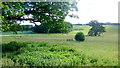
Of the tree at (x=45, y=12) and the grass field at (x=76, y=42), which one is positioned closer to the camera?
the grass field at (x=76, y=42)

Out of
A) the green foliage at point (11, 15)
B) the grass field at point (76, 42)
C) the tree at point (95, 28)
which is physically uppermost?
the green foliage at point (11, 15)

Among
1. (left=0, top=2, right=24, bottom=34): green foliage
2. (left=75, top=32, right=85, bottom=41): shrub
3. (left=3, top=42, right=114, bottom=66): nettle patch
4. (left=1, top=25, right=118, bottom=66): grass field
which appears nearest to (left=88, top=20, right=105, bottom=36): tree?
(left=1, top=25, right=118, bottom=66): grass field

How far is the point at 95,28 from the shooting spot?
27.6 ft

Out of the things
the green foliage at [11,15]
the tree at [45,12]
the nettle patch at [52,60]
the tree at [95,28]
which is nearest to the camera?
the nettle patch at [52,60]

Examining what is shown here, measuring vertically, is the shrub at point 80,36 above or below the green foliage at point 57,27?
below

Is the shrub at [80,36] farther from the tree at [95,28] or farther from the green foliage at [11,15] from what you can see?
the green foliage at [11,15]

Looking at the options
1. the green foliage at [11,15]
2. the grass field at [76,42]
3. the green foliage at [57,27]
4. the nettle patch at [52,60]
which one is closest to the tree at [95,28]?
the grass field at [76,42]

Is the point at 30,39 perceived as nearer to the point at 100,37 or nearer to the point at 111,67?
the point at 100,37

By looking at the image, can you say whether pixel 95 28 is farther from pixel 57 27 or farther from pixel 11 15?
pixel 11 15

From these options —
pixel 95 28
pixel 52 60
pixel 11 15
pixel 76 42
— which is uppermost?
pixel 11 15

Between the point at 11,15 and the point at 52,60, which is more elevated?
the point at 11,15

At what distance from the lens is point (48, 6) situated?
862 centimetres

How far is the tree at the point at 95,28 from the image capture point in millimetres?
7994

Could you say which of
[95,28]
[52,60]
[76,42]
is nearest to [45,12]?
[76,42]
